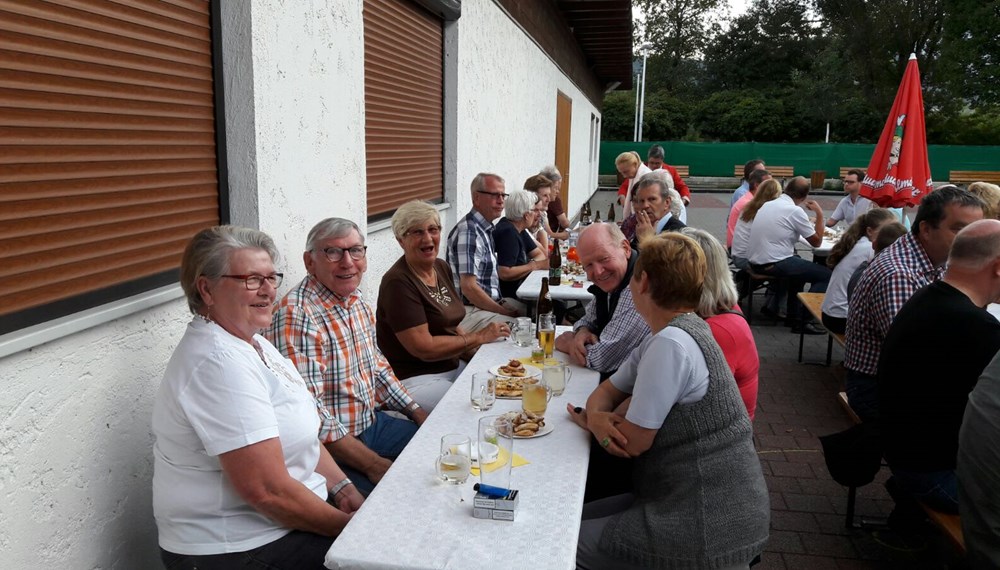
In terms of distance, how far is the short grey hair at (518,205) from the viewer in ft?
20.2

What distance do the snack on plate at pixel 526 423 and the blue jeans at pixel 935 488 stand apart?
5.30 ft

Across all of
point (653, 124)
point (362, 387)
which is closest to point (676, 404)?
point (362, 387)

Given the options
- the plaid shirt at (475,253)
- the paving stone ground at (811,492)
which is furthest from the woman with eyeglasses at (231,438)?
the plaid shirt at (475,253)

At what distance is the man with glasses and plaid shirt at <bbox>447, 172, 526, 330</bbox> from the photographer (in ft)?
17.3

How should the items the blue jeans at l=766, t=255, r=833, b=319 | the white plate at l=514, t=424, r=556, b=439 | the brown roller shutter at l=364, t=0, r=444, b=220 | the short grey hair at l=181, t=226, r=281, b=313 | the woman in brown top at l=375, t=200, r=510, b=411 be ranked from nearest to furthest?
the short grey hair at l=181, t=226, r=281, b=313, the white plate at l=514, t=424, r=556, b=439, the woman in brown top at l=375, t=200, r=510, b=411, the brown roller shutter at l=364, t=0, r=444, b=220, the blue jeans at l=766, t=255, r=833, b=319

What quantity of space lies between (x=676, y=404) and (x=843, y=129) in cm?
4352

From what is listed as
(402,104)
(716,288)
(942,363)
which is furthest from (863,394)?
(402,104)

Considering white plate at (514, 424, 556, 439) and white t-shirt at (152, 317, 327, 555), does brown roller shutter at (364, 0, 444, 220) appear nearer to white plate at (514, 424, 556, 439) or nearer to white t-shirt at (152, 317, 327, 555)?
white plate at (514, 424, 556, 439)

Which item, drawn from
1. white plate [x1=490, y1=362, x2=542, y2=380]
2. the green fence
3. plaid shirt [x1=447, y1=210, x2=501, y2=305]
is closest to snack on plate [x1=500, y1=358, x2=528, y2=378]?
white plate [x1=490, y1=362, x2=542, y2=380]

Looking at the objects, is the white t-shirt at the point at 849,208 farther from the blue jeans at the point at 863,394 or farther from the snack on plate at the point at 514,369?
the snack on plate at the point at 514,369

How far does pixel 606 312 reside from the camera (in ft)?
12.1

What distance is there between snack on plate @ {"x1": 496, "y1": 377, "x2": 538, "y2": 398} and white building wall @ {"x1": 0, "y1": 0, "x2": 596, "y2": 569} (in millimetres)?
1236

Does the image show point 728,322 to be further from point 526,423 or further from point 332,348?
point 332,348

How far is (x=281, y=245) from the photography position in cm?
341
